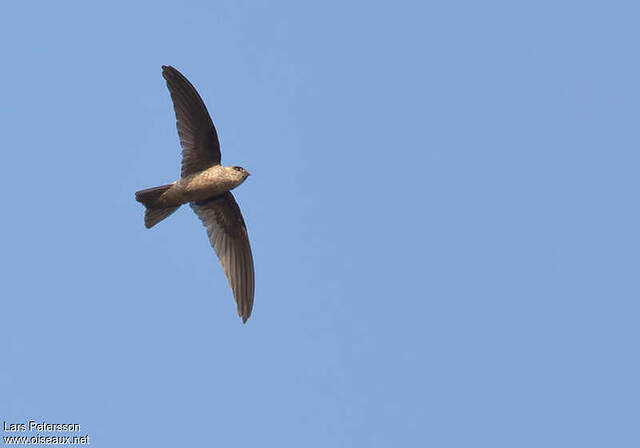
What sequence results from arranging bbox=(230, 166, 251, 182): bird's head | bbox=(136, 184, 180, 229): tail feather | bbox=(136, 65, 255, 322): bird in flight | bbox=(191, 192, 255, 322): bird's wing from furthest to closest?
1. bbox=(191, 192, 255, 322): bird's wing
2. bbox=(230, 166, 251, 182): bird's head
3. bbox=(136, 65, 255, 322): bird in flight
4. bbox=(136, 184, 180, 229): tail feather

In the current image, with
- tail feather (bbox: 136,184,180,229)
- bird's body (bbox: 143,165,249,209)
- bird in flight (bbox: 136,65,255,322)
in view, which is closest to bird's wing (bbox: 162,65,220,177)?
bird in flight (bbox: 136,65,255,322)

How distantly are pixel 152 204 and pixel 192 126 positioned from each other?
3.77ft

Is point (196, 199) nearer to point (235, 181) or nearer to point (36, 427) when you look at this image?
point (235, 181)

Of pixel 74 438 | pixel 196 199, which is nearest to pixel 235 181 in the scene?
pixel 196 199

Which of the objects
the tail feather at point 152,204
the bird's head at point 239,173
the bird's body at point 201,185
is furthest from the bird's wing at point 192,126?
the tail feather at point 152,204

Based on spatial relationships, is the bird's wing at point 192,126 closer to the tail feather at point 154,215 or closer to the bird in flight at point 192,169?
the bird in flight at point 192,169

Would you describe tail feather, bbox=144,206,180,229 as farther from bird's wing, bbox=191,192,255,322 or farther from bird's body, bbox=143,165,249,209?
bird's wing, bbox=191,192,255,322

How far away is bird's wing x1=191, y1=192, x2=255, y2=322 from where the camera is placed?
1371 cm

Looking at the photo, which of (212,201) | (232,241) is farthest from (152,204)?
(232,241)

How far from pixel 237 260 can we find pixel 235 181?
1.34 m

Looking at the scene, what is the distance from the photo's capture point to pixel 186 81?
42.2 feet

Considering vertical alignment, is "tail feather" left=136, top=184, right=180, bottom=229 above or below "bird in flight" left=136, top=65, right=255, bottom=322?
→ below

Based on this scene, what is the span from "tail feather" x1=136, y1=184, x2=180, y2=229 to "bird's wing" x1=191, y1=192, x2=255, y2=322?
0.87 meters

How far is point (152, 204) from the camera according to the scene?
42.1ft
